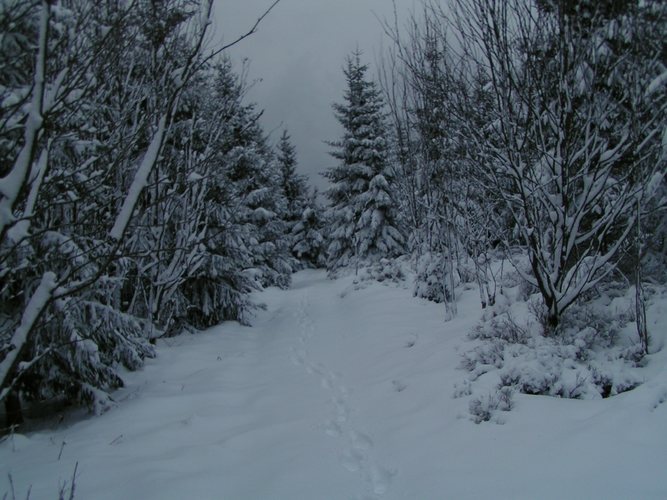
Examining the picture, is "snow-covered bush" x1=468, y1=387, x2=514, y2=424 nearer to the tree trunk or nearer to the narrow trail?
the narrow trail

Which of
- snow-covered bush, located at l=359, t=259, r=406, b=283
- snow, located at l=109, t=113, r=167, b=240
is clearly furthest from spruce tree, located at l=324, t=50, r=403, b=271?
snow, located at l=109, t=113, r=167, b=240

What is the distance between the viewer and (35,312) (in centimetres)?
185

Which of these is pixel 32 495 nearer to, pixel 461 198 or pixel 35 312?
pixel 35 312

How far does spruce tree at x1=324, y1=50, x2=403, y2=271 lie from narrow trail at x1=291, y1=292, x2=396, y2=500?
12.0 meters

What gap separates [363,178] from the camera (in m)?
19.4

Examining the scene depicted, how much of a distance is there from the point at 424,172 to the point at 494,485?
6.49m

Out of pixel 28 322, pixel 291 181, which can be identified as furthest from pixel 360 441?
pixel 291 181

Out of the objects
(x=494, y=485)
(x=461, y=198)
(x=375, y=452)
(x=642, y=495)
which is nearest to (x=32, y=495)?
(x=375, y=452)

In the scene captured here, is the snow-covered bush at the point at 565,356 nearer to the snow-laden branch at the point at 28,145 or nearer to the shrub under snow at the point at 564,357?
the shrub under snow at the point at 564,357

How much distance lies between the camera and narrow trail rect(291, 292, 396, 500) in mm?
3352

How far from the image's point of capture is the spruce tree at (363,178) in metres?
18.6

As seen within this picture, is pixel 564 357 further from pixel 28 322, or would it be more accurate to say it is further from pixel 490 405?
pixel 28 322

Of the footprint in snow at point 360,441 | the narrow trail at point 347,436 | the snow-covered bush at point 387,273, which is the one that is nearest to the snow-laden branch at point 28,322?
the narrow trail at point 347,436

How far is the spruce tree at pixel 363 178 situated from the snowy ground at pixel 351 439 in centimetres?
1190
